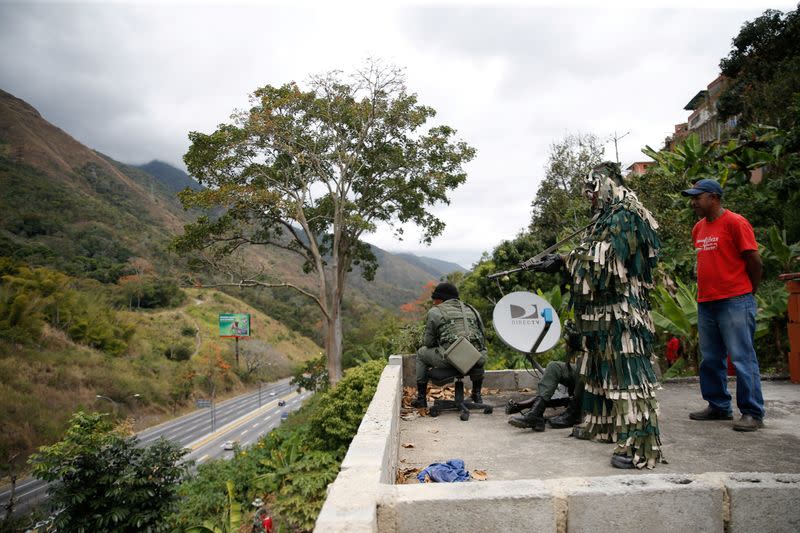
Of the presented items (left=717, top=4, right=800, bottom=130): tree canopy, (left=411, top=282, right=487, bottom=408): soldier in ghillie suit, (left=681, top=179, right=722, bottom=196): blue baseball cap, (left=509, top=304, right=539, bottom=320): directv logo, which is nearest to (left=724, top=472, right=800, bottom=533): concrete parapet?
(left=681, top=179, right=722, bottom=196): blue baseball cap

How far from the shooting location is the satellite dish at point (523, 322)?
5.21m

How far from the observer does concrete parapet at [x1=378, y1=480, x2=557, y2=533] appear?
2.15 meters

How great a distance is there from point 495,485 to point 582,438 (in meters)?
2.04

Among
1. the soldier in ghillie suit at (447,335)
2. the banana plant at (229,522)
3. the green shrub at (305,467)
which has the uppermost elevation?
the soldier in ghillie suit at (447,335)

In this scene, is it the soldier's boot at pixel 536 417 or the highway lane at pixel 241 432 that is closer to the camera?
the soldier's boot at pixel 536 417

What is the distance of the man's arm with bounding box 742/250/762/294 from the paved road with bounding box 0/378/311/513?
92.8 ft

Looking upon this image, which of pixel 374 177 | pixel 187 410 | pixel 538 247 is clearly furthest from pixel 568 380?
pixel 187 410

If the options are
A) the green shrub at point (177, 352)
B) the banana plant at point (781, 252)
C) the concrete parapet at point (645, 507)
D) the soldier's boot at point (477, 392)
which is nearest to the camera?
the concrete parapet at point (645, 507)

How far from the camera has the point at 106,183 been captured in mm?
74562

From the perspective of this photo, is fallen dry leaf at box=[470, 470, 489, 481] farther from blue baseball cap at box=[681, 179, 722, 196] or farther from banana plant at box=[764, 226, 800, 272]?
banana plant at box=[764, 226, 800, 272]

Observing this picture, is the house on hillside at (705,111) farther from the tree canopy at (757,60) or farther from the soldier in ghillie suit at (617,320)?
the soldier in ghillie suit at (617,320)

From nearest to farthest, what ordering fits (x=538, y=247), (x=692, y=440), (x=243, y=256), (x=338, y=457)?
(x=692, y=440)
(x=338, y=457)
(x=538, y=247)
(x=243, y=256)

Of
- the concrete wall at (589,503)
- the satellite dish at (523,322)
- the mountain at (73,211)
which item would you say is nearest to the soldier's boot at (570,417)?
the satellite dish at (523,322)

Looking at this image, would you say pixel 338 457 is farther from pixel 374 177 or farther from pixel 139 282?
pixel 139 282
